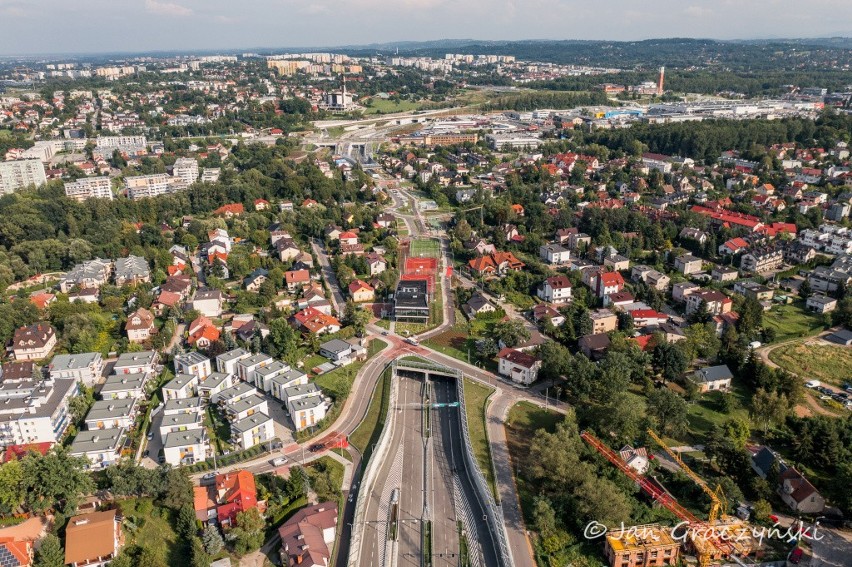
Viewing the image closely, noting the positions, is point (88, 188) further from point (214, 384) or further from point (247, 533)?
point (247, 533)

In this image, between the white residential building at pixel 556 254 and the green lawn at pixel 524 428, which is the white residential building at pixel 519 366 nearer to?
the green lawn at pixel 524 428

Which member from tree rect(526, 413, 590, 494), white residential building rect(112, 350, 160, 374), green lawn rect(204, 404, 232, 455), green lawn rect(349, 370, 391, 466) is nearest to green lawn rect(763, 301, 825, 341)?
tree rect(526, 413, 590, 494)

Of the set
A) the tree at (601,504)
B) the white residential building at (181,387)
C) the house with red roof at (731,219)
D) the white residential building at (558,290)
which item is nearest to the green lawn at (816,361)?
the white residential building at (558,290)

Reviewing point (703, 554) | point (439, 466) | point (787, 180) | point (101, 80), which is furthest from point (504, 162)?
point (101, 80)

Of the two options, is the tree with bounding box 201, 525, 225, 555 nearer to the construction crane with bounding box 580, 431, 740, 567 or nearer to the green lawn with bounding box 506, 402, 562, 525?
the green lawn with bounding box 506, 402, 562, 525

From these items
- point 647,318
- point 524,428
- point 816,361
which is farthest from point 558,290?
point 524,428

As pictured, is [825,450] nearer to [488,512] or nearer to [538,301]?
[488,512]
